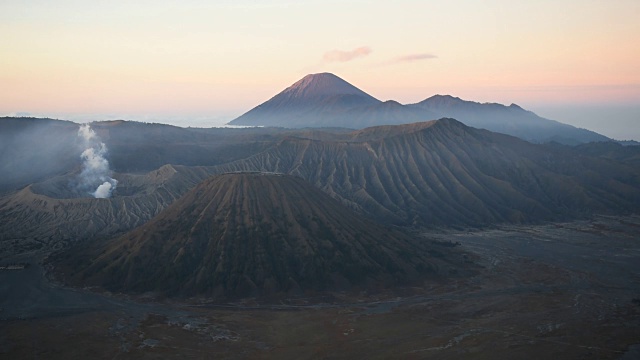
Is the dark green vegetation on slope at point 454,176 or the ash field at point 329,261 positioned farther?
the dark green vegetation on slope at point 454,176

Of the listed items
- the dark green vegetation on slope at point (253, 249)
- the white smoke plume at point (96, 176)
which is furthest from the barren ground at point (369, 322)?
the white smoke plume at point (96, 176)

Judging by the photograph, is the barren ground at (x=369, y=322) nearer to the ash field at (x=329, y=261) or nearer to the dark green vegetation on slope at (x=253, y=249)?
the ash field at (x=329, y=261)

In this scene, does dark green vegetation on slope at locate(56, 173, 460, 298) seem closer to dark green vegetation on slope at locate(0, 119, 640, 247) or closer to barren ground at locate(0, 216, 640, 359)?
barren ground at locate(0, 216, 640, 359)

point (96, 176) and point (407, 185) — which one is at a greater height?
point (96, 176)

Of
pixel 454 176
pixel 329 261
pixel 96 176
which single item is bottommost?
pixel 329 261

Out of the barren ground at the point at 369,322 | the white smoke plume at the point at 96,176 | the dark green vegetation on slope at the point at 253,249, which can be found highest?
the white smoke plume at the point at 96,176

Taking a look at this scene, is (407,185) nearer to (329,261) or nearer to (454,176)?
(454,176)

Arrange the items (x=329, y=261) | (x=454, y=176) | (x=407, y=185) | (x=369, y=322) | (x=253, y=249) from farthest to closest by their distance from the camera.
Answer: (x=454, y=176) < (x=407, y=185) < (x=329, y=261) < (x=253, y=249) < (x=369, y=322)

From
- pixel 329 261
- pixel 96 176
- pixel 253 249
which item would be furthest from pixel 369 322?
pixel 96 176

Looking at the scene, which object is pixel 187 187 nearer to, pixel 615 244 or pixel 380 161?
pixel 380 161
